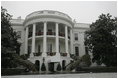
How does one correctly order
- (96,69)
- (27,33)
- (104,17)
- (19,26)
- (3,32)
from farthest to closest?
(19,26) → (27,33) → (104,17) → (96,69) → (3,32)

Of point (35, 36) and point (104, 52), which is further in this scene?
point (35, 36)

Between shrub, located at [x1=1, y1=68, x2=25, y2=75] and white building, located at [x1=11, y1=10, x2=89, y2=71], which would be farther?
white building, located at [x1=11, y1=10, x2=89, y2=71]

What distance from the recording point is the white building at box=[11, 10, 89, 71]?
2809cm

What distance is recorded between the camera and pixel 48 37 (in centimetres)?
2980

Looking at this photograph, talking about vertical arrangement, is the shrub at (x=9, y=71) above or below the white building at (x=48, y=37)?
below

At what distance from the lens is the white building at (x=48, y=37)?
92.2 ft

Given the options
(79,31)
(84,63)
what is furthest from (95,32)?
(79,31)

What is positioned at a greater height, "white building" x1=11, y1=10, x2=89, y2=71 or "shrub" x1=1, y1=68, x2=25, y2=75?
"white building" x1=11, y1=10, x2=89, y2=71

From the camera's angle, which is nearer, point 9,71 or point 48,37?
point 9,71

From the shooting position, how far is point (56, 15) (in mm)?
29516

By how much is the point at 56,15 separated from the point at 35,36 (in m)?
4.79

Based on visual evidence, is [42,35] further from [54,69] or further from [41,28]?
[54,69]

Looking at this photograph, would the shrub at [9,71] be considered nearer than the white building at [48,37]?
Yes

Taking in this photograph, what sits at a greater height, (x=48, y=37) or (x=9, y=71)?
(x=48, y=37)
